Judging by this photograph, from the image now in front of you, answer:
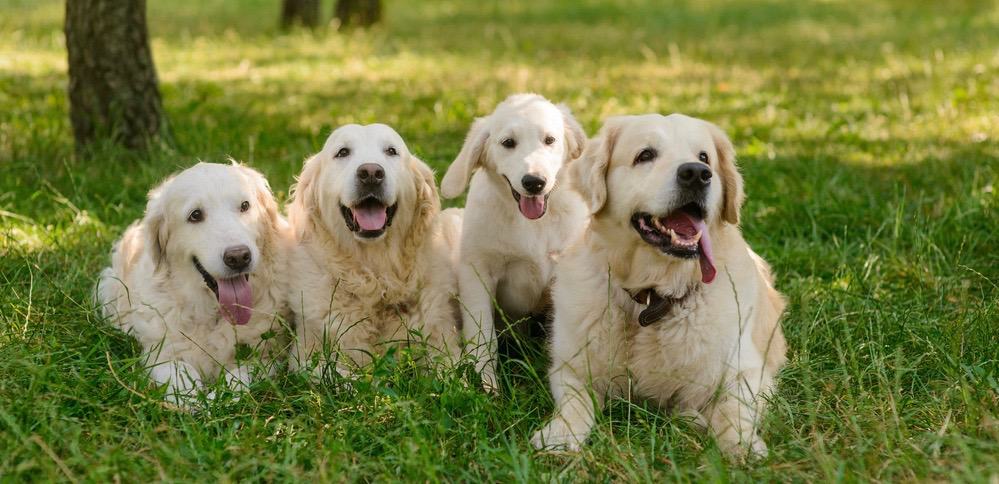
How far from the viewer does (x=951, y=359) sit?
3.41m

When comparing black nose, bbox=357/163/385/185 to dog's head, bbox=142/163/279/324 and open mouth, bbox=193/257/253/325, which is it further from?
open mouth, bbox=193/257/253/325

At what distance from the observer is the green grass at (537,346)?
9.73 feet

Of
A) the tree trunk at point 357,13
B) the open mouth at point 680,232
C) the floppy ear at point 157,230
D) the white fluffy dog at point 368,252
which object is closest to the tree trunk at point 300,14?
the tree trunk at point 357,13

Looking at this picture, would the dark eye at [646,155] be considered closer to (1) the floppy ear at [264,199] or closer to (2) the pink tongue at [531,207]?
(2) the pink tongue at [531,207]

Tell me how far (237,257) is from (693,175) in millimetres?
1730

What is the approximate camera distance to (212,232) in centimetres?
381

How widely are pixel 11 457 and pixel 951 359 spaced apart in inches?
119

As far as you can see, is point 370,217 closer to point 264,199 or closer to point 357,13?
point 264,199

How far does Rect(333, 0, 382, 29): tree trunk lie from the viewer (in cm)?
1431

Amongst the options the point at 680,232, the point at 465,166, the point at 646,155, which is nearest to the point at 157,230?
the point at 465,166

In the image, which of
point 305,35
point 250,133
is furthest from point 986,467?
point 305,35

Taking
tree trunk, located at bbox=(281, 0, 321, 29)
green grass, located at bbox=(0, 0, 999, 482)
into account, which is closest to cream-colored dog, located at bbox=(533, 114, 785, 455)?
green grass, located at bbox=(0, 0, 999, 482)

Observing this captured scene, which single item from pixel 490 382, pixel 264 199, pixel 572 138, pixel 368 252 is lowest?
pixel 490 382

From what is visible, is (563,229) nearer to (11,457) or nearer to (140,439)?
(140,439)
